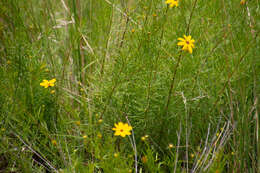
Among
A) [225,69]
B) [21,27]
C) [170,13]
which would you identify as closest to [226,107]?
[225,69]

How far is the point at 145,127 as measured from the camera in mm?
1366

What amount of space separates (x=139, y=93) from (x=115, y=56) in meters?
0.25

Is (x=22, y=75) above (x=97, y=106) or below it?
above

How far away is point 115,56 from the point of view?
1472 millimetres

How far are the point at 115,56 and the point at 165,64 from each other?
0.83 ft

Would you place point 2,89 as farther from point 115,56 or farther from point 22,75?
point 115,56

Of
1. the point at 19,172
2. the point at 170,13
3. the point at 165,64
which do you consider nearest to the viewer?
the point at 19,172

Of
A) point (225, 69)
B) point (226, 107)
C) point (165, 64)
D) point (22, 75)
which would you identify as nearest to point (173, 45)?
point (165, 64)

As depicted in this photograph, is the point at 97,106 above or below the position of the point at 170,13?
below

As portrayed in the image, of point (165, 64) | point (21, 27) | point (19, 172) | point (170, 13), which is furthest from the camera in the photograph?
point (21, 27)

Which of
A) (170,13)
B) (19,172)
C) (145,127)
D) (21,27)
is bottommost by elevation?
(19,172)

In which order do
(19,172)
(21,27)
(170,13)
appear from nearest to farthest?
1. (19,172)
2. (170,13)
3. (21,27)

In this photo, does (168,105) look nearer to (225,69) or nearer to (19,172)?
(225,69)

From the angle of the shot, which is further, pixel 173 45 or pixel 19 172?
pixel 173 45
